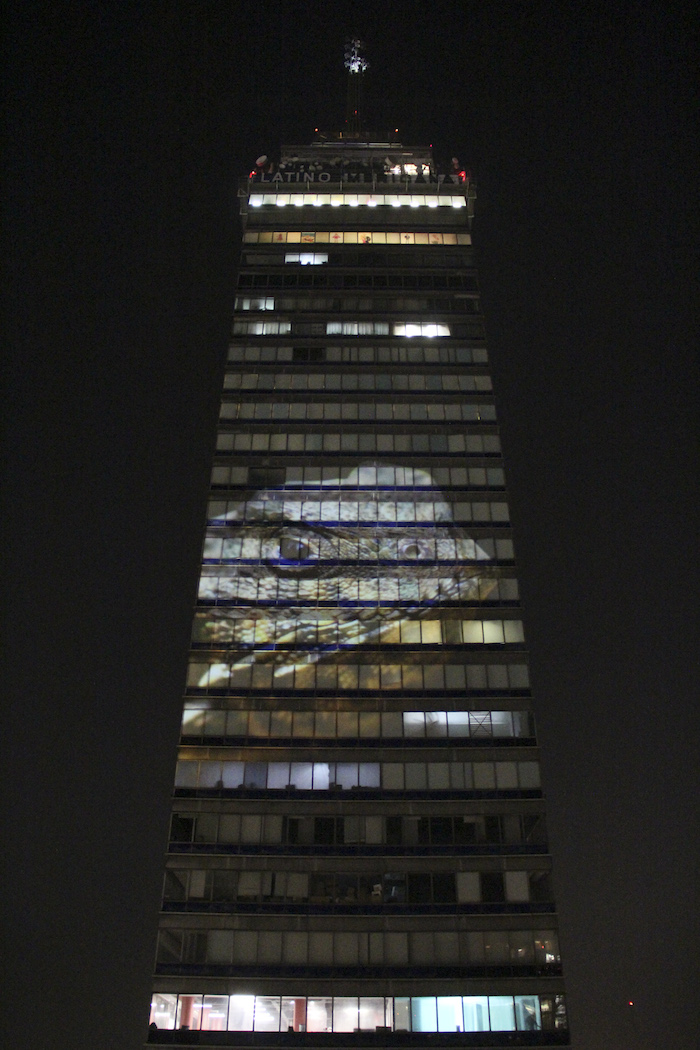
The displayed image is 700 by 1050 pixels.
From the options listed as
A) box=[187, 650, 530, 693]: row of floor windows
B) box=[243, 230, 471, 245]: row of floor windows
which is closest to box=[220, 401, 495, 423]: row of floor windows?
box=[243, 230, 471, 245]: row of floor windows

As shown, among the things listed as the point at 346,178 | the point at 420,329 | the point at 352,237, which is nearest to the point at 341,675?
the point at 420,329

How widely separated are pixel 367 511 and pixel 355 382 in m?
16.4

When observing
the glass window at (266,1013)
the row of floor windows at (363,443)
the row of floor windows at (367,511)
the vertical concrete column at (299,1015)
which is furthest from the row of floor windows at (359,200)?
the vertical concrete column at (299,1015)

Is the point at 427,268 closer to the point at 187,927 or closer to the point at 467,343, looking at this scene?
the point at 467,343

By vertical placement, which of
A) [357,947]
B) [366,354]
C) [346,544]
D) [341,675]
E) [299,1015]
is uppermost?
[366,354]

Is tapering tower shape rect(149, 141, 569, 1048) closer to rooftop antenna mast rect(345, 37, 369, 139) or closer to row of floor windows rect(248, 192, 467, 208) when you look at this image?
row of floor windows rect(248, 192, 467, 208)

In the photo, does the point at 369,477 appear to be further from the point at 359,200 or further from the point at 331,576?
the point at 359,200

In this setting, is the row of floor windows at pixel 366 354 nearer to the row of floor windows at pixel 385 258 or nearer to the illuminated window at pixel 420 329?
the illuminated window at pixel 420 329

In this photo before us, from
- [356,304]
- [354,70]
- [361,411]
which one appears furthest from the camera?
[354,70]

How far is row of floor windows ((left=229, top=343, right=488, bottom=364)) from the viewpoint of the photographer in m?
98.5

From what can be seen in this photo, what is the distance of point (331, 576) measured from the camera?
281ft

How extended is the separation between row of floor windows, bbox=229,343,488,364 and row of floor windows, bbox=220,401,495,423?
19.4 ft

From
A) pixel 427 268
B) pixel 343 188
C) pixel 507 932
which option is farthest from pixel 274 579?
pixel 343 188

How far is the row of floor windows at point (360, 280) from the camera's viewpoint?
104250 mm
